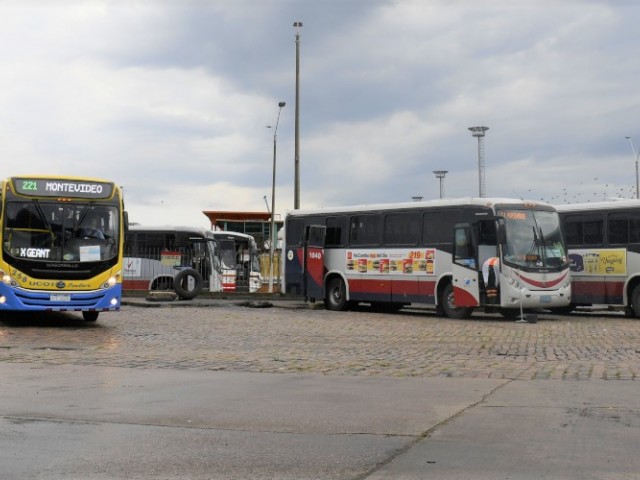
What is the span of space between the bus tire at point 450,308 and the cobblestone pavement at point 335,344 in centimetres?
29

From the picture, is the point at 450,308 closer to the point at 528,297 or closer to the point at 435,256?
the point at 435,256

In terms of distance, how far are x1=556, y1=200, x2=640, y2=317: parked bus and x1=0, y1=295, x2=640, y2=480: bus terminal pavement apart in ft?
21.4

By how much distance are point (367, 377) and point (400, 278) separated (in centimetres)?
1417

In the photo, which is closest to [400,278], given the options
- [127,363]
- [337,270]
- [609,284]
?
[337,270]

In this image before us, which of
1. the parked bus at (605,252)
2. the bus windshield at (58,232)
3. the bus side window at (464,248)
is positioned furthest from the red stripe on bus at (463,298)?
the bus windshield at (58,232)

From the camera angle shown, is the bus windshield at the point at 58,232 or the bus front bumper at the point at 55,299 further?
the bus windshield at the point at 58,232

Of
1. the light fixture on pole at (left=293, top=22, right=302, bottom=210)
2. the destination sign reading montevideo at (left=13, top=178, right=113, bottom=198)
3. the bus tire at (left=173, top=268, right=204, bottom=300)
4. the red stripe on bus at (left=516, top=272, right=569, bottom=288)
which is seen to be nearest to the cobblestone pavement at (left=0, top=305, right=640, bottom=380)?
the red stripe on bus at (left=516, top=272, right=569, bottom=288)

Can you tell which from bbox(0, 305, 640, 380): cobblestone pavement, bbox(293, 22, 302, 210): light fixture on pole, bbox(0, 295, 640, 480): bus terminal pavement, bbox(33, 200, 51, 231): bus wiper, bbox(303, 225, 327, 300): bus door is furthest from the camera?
bbox(293, 22, 302, 210): light fixture on pole

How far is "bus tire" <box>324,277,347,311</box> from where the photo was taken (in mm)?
26677

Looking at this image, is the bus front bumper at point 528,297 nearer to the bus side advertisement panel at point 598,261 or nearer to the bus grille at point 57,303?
the bus side advertisement panel at point 598,261

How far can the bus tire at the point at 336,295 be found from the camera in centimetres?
2668

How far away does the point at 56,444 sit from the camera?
653 centimetres

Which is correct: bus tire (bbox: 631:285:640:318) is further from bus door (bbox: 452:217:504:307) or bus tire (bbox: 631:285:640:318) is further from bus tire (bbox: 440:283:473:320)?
bus tire (bbox: 440:283:473:320)

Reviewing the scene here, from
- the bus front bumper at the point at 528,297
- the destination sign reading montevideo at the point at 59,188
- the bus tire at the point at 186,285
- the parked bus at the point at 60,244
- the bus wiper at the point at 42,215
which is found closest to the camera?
the parked bus at the point at 60,244
